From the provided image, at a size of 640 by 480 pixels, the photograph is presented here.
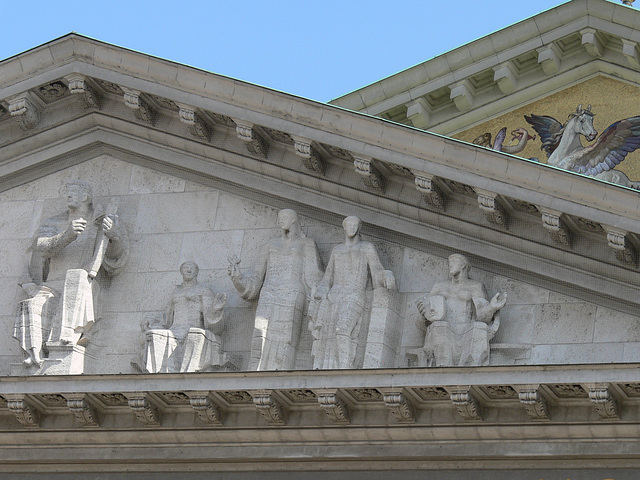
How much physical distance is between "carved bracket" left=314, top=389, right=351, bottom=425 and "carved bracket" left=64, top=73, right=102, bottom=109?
521 cm

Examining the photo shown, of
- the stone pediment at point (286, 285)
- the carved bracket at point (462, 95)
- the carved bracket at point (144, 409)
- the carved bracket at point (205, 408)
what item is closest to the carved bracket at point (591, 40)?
the carved bracket at point (462, 95)

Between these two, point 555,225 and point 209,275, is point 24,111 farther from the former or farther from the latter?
point 555,225

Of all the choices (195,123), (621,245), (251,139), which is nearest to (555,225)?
(621,245)

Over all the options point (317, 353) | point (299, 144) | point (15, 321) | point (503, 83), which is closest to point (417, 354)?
point (317, 353)

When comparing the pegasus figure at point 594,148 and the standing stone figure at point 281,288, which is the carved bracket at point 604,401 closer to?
the standing stone figure at point 281,288

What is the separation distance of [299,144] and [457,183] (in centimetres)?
187

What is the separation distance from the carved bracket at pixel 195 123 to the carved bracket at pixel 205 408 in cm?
346

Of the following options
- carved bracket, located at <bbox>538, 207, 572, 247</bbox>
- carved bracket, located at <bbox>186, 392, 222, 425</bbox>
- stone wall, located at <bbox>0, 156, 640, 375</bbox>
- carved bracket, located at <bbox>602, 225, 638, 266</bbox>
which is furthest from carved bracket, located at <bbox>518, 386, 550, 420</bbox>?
carved bracket, located at <bbox>186, 392, 222, 425</bbox>

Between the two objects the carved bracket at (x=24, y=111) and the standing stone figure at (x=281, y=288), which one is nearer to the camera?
the standing stone figure at (x=281, y=288)

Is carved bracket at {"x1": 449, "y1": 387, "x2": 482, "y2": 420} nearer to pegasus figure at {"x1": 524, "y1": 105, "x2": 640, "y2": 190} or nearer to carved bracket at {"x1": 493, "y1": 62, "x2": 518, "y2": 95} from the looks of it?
pegasus figure at {"x1": 524, "y1": 105, "x2": 640, "y2": 190}

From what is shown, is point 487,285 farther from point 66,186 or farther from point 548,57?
point 548,57

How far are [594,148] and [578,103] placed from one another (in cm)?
128

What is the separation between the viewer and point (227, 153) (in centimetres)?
2069

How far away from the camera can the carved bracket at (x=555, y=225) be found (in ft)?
59.5
